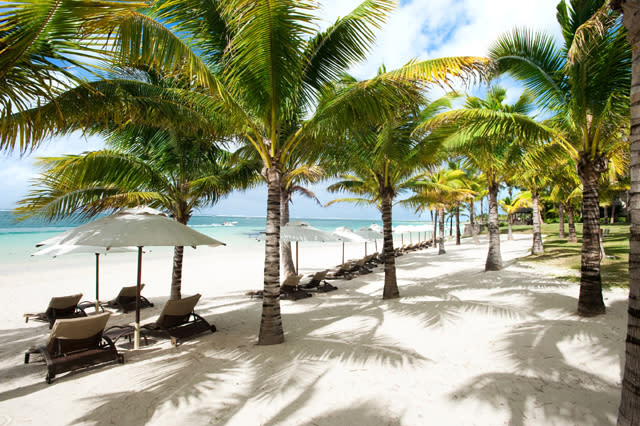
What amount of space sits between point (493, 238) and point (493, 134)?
6.67m

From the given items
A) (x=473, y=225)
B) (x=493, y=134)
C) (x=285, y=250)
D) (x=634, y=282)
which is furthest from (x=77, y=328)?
(x=473, y=225)

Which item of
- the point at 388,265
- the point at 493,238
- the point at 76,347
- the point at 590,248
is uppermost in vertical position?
the point at 590,248

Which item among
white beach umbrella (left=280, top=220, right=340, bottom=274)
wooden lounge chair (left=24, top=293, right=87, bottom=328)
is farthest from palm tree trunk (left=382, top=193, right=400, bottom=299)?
wooden lounge chair (left=24, top=293, right=87, bottom=328)

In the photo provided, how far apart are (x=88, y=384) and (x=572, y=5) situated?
9.33 m

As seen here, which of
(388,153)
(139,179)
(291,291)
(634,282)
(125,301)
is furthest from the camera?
(291,291)

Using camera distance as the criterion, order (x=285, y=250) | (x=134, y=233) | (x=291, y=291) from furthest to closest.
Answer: (x=285, y=250) < (x=291, y=291) < (x=134, y=233)

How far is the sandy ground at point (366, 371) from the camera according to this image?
330 cm

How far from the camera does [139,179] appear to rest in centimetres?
686

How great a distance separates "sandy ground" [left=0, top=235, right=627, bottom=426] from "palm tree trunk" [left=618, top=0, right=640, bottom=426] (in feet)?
3.60

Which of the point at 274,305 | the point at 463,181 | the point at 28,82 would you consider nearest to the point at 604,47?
the point at 274,305

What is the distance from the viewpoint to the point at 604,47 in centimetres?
521

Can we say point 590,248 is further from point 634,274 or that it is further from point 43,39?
point 43,39

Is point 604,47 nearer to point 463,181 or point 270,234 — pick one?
point 270,234

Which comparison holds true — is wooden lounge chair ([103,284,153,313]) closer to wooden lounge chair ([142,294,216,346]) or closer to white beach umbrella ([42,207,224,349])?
wooden lounge chair ([142,294,216,346])
